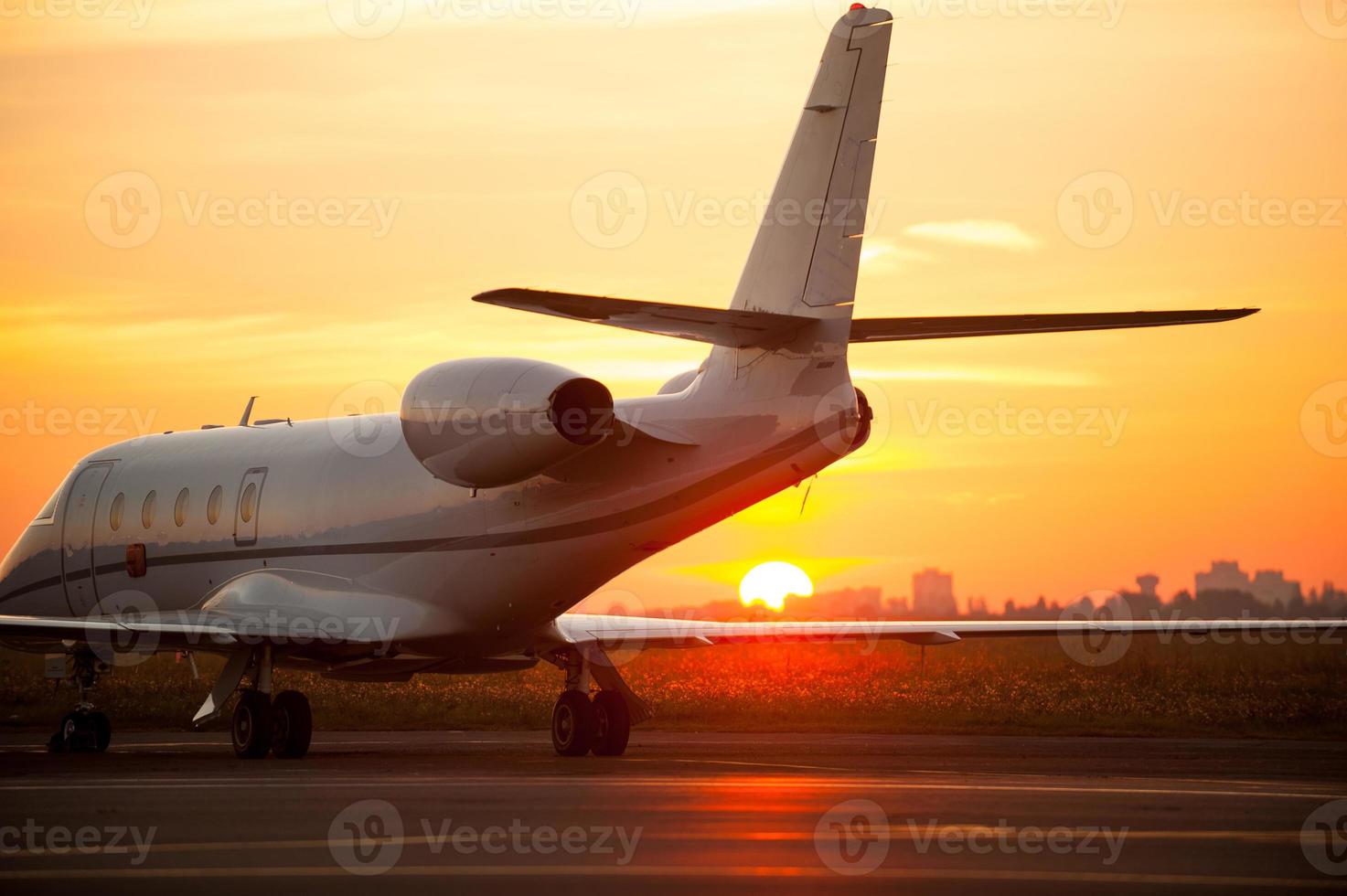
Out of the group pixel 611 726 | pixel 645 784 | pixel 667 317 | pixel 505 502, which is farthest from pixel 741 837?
pixel 611 726

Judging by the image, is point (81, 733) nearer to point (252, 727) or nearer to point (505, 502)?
point (252, 727)

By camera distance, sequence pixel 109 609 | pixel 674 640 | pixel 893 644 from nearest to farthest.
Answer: pixel 674 640 → pixel 109 609 → pixel 893 644

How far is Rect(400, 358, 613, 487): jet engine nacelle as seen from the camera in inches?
778

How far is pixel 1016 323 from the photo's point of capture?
17219 mm

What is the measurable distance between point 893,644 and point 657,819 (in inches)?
1967

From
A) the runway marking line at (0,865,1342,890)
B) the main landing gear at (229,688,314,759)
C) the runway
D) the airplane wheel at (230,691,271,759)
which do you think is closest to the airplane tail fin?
the runway

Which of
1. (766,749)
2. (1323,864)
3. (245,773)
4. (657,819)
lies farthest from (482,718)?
(1323,864)

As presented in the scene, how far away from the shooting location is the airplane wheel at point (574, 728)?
23.2 metres

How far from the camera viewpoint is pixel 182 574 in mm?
27000

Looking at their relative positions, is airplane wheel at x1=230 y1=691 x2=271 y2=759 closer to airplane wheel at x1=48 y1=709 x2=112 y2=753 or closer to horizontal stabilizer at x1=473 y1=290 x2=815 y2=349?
airplane wheel at x1=48 y1=709 x2=112 y2=753

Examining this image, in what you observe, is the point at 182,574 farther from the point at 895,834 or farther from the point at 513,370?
the point at 895,834

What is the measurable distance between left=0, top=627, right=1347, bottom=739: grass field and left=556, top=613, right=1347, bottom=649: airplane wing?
3.59m

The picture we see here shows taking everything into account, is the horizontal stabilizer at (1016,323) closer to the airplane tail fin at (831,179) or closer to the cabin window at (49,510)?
the airplane tail fin at (831,179)

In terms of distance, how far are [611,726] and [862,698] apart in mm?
12972
